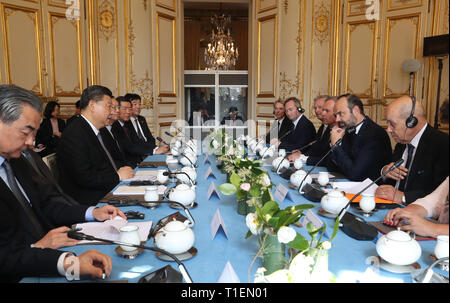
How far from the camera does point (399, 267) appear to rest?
0.99 meters

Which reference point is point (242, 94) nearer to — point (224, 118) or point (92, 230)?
point (224, 118)

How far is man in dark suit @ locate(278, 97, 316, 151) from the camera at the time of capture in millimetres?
4227

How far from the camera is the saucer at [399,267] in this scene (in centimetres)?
97

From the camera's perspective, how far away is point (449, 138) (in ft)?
2.00

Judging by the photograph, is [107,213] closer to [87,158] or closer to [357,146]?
[87,158]

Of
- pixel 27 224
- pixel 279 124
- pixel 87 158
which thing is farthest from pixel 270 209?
pixel 279 124

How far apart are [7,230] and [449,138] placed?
1.28 meters

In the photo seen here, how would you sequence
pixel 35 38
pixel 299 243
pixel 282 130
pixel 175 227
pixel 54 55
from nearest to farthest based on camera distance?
pixel 299 243
pixel 175 227
pixel 282 130
pixel 35 38
pixel 54 55

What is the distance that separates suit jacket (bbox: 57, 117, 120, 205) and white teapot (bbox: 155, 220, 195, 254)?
1.35 m

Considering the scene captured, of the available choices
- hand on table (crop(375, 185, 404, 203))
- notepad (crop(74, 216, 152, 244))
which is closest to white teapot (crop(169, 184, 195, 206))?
notepad (crop(74, 216, 152, 244))

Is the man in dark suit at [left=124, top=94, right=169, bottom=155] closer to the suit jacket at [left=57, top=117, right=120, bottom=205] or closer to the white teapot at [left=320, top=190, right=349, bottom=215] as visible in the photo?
the suit jacket at [left=57, top=117, right=120, bottom=205]

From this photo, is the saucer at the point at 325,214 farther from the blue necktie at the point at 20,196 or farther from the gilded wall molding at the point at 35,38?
the gilded wall molding at the point at 35,38

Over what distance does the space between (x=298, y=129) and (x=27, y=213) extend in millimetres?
3356
